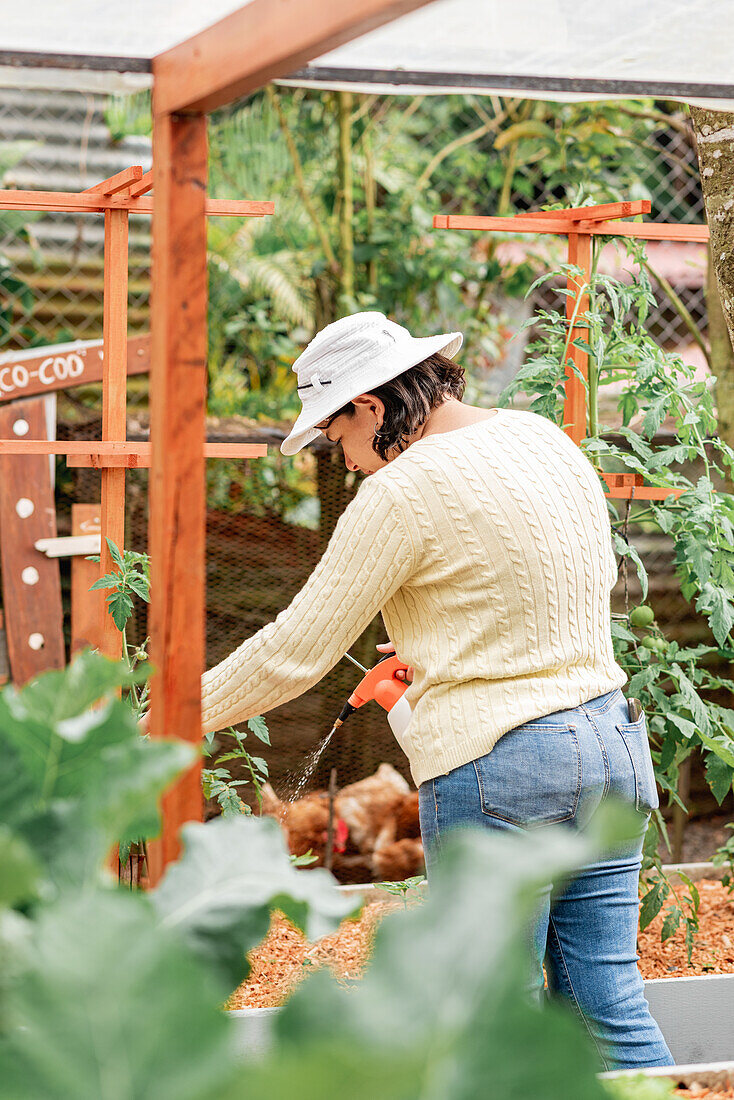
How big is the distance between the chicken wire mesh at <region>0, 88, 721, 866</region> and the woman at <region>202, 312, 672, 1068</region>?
4.68 ft

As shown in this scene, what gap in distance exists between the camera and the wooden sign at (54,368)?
305 centimetres

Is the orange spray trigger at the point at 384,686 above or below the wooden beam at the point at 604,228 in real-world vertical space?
below

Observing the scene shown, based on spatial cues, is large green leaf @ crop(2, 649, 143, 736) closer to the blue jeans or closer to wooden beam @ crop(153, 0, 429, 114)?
wooden beam @ crop(153, 0, 429, 114)

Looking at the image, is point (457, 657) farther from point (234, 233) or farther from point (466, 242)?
point (234, 233)

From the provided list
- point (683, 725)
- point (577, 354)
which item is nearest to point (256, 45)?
point (577, 354)

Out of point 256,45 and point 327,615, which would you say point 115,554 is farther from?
point 256,45

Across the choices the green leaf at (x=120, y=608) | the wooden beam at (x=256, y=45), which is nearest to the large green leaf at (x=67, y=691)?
the wooden beam at (x=256, y=45)

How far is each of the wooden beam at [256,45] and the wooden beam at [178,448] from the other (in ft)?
0.12

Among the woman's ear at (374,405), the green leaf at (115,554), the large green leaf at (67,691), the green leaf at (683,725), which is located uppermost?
the woman's ear at (374,405)

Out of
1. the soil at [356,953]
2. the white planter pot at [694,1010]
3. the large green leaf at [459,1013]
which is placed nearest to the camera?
the large green leaf at [459,1013]

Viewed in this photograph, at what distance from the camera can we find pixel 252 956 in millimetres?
2275

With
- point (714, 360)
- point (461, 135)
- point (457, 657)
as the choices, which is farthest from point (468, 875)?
point (461, 135)

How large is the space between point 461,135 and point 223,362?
4.58 ft

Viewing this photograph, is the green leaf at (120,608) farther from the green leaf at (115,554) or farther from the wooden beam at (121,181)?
the wooden beam at (121,181)
